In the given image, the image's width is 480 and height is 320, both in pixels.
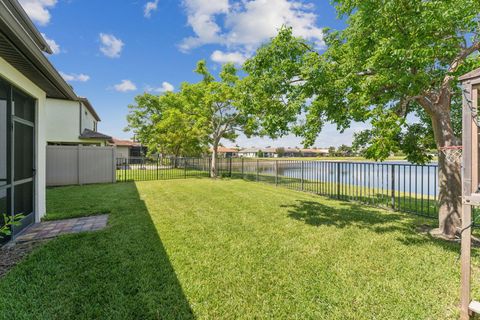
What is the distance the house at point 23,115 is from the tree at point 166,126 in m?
9.30

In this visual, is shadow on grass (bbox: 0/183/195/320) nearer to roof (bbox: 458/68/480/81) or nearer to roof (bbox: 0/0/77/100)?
roof (bbox: 0/0/77/100)

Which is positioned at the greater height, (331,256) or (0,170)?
(0,170)

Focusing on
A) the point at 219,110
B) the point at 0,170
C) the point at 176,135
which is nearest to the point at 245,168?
the point at 219,110

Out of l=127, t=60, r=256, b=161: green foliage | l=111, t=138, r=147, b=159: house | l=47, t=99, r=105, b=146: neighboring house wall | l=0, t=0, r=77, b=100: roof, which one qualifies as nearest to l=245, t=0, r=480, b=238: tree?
l=0, t=0, r=77, b=100: roof

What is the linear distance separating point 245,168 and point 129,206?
370 inches

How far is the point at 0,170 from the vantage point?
151 inches

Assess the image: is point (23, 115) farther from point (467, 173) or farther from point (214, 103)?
point (214, 103)

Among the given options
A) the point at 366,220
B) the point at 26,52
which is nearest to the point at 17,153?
the point at 26,52

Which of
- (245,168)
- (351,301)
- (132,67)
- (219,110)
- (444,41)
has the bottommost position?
(351,301)

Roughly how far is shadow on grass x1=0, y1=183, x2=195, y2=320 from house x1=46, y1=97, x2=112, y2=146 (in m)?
14.6

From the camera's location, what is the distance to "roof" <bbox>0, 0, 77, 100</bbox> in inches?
92.3

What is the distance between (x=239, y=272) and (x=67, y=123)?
17.7 m

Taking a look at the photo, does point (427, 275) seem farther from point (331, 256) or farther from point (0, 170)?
point (0, 170)

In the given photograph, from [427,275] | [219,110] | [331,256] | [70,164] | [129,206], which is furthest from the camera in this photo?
[219,110]
